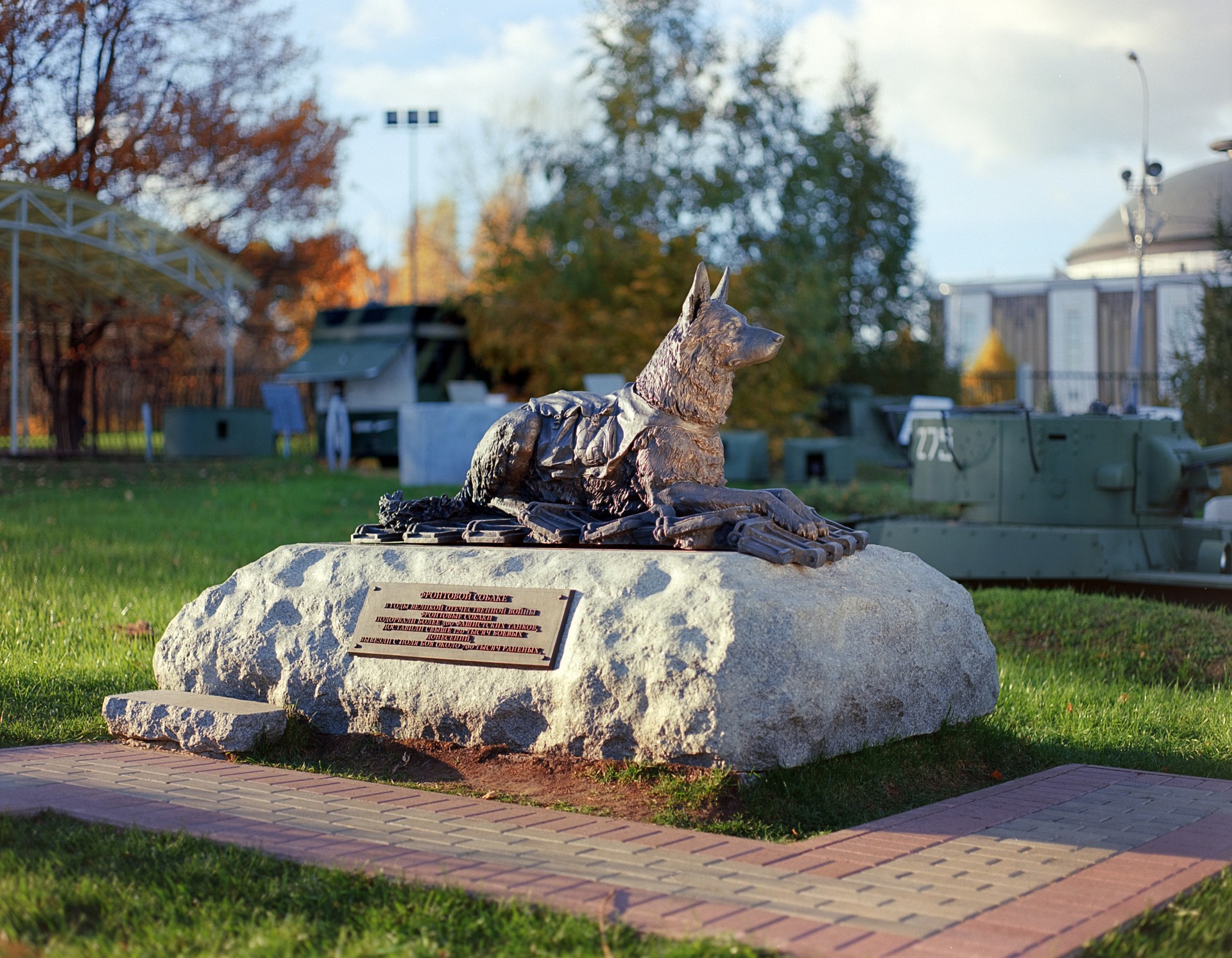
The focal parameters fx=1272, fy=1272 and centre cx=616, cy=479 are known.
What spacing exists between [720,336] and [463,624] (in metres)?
1.76

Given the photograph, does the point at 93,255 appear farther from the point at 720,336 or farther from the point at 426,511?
the point at 720,336

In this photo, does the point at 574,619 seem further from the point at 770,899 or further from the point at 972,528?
the point at 972,528

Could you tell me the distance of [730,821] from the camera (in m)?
4.91

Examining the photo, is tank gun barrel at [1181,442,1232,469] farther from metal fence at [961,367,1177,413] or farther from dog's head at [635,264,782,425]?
metal fence at [961,367,1177,413]

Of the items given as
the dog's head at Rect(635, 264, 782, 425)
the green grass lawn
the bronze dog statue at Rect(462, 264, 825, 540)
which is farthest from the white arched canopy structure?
the dog's head at Rect(635, 264, 782, 425)

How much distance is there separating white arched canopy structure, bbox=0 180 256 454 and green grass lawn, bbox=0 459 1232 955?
5667 mm

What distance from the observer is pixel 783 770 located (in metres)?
5.16

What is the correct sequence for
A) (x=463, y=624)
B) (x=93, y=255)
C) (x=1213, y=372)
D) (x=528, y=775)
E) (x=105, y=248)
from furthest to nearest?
(x=93, y=255) → (x=105, y=248) → (x=1213, y=372) → (x=463, y=624) → (x=528, y=775)

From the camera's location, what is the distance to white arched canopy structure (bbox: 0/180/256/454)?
63.3 feet

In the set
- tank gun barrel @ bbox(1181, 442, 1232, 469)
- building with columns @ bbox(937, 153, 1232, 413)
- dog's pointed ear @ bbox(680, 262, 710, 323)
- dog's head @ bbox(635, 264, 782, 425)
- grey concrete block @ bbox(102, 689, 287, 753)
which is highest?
building with columns @ bbox(937, 153, 1232, 413)

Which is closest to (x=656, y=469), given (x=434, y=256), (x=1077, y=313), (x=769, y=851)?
(x=769, y=851)

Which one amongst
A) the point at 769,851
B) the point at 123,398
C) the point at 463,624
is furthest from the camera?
the point at 123,398

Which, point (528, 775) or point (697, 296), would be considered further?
point (697, 296)

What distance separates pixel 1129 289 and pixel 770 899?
A: 181ft
